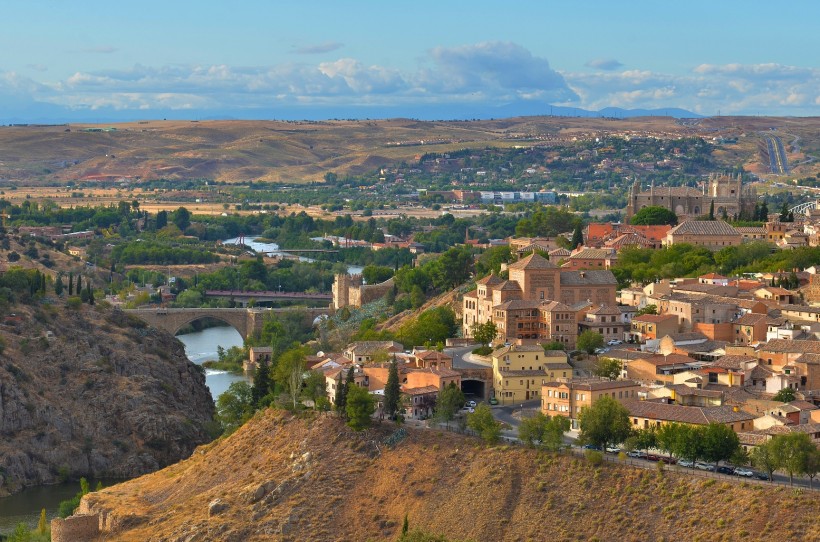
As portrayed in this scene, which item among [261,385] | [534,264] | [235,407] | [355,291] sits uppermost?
[534,264]

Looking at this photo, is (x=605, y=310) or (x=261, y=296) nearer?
(x=605, y=310)

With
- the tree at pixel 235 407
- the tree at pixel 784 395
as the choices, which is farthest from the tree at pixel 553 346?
the tree at pixel 235 407

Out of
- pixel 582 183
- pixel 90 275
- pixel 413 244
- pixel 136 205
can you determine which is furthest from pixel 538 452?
pixel 582 183

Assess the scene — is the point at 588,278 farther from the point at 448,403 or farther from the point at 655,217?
the point at 655,217

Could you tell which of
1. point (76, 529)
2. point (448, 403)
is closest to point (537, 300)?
point (448, 403)

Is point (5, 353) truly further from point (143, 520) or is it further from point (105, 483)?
point (143, 520)
